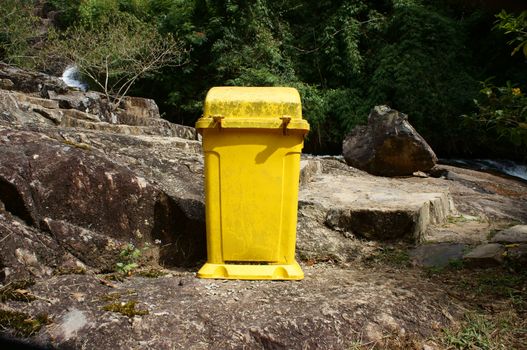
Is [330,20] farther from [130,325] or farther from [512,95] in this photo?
[130,325]

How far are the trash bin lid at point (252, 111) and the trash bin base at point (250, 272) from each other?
691mm

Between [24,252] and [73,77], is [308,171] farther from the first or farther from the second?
[73,77]

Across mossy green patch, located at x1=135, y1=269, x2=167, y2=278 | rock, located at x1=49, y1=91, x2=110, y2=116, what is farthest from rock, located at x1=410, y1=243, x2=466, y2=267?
rock, located at x1=49, y1=91, x2=110, y2=116

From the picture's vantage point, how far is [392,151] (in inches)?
233

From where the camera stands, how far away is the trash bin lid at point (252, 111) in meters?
2.36

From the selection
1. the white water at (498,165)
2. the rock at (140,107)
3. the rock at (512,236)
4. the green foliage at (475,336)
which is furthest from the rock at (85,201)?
the rock at (140,107)

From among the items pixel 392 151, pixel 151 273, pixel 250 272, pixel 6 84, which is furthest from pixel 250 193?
pixel 6 84

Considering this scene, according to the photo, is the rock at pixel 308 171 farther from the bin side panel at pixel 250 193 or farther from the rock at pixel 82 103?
the rock at pixel 82 103

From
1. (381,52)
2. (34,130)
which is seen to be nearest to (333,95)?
(381,52)

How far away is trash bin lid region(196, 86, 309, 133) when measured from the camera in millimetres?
2357

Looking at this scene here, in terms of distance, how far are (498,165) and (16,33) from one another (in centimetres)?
1344

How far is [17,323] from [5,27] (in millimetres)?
14902

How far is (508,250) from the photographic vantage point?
264 cm

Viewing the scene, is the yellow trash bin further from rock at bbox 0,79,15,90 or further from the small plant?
rock at bbox 0,79,15,90
